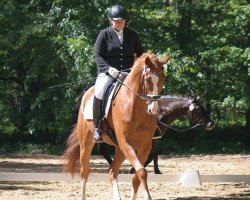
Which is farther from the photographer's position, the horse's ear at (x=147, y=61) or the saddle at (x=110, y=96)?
the saddle at (x=110, y=96)

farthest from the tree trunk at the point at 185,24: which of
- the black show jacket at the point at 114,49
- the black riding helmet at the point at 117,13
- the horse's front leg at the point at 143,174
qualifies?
the horse's front leg at the point at 143,174

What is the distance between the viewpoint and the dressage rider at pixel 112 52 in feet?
27.8

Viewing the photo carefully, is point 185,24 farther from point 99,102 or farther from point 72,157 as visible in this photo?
point 99,102

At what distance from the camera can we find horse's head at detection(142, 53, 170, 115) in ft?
23.9

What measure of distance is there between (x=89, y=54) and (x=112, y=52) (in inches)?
468

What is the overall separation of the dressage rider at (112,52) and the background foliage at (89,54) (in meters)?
11.6

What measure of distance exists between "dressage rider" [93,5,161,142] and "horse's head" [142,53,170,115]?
966 mm

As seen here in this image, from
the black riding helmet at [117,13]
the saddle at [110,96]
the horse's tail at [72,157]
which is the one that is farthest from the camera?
the horse's tail at [72,157]

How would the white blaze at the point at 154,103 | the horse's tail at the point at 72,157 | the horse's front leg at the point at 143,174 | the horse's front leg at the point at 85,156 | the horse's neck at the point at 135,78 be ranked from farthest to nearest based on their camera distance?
the horse's tail at the point at 72,157 → the horse's front leg at the point at 85,156 → the horse's neck at the point at 135,78 → the white blaze at the point at 154,103 → the horse's front leg at the point at 143,174

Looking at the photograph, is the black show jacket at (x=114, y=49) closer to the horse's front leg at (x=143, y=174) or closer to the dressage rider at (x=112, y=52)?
the dressage rider at (x=112, y=52)

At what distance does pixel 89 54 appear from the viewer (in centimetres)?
2047

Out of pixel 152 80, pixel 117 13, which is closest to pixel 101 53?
pixel 117 13

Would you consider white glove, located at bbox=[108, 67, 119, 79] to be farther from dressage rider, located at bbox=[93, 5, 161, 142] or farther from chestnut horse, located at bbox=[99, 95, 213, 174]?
chestnut horse, located at bbox=[99, 95, 213, 174]

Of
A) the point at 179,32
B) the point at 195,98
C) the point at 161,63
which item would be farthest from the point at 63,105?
the point at 161,63
